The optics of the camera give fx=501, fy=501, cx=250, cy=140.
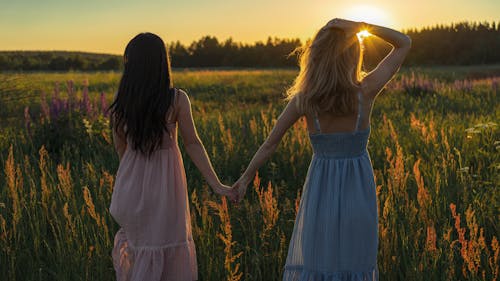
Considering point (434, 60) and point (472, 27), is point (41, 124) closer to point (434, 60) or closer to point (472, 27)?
point (434, 60)

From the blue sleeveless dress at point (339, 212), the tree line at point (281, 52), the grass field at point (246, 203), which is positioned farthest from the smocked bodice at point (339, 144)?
the tree line at point (281, 52)

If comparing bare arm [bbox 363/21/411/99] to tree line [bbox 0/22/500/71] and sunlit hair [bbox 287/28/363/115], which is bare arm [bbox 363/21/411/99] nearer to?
sunlit hair [bbox 287/28/363/115]

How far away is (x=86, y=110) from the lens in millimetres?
7031

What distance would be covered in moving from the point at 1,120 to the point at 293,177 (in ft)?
15.0

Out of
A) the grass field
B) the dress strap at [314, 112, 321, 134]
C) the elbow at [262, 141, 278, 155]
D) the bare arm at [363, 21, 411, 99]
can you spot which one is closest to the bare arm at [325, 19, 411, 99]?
the bare arm at [363, 21, 411, 99]

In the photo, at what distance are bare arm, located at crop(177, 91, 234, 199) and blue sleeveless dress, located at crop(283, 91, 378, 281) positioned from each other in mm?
575

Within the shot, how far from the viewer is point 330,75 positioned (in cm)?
238

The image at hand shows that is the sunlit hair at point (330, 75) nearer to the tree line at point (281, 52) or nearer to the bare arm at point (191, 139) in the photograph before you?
the bare arm at point (191, 139)

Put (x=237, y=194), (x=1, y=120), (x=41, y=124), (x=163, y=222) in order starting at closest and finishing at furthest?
(x=163, y=222), (x=237, y=194), (x=41, y=124), (x=1, y=120)

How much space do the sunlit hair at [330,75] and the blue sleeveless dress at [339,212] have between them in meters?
0.10

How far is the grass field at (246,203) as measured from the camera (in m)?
3.04

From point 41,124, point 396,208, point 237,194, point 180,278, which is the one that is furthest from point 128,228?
point 41,124

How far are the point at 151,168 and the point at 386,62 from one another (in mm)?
1337

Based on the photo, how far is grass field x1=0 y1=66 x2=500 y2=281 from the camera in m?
3.04
